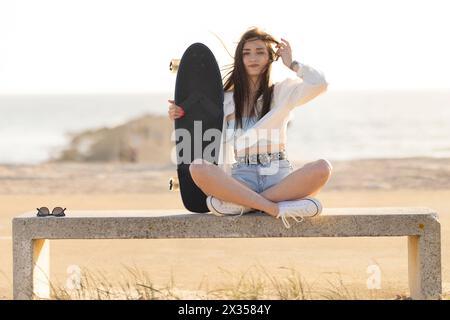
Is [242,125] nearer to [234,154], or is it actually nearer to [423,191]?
[234,154]

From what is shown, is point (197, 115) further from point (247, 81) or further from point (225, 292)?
point (225, 292)

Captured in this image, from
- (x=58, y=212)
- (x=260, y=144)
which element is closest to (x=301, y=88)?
(x=260, y=144)

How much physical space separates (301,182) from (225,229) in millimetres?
417

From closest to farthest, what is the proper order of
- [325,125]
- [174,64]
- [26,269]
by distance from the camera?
[26,269], [174,64], [325,125]

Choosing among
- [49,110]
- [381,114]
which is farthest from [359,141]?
[49,110]

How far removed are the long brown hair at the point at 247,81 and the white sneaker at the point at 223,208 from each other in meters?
0.42

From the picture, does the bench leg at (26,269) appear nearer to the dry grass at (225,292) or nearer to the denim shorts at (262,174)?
the dry grass at (225,292)

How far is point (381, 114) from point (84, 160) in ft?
91.5

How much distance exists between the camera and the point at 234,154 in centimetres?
488

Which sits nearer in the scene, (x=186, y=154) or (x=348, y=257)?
(x=186, y=154)

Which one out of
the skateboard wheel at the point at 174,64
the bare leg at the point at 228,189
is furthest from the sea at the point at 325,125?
the bare leg at the point at 228,189

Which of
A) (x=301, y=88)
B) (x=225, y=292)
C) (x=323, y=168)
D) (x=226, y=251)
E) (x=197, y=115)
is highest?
(x=301, y=88)

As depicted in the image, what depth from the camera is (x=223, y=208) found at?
4652 mm

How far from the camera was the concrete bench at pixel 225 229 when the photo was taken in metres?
4.61
